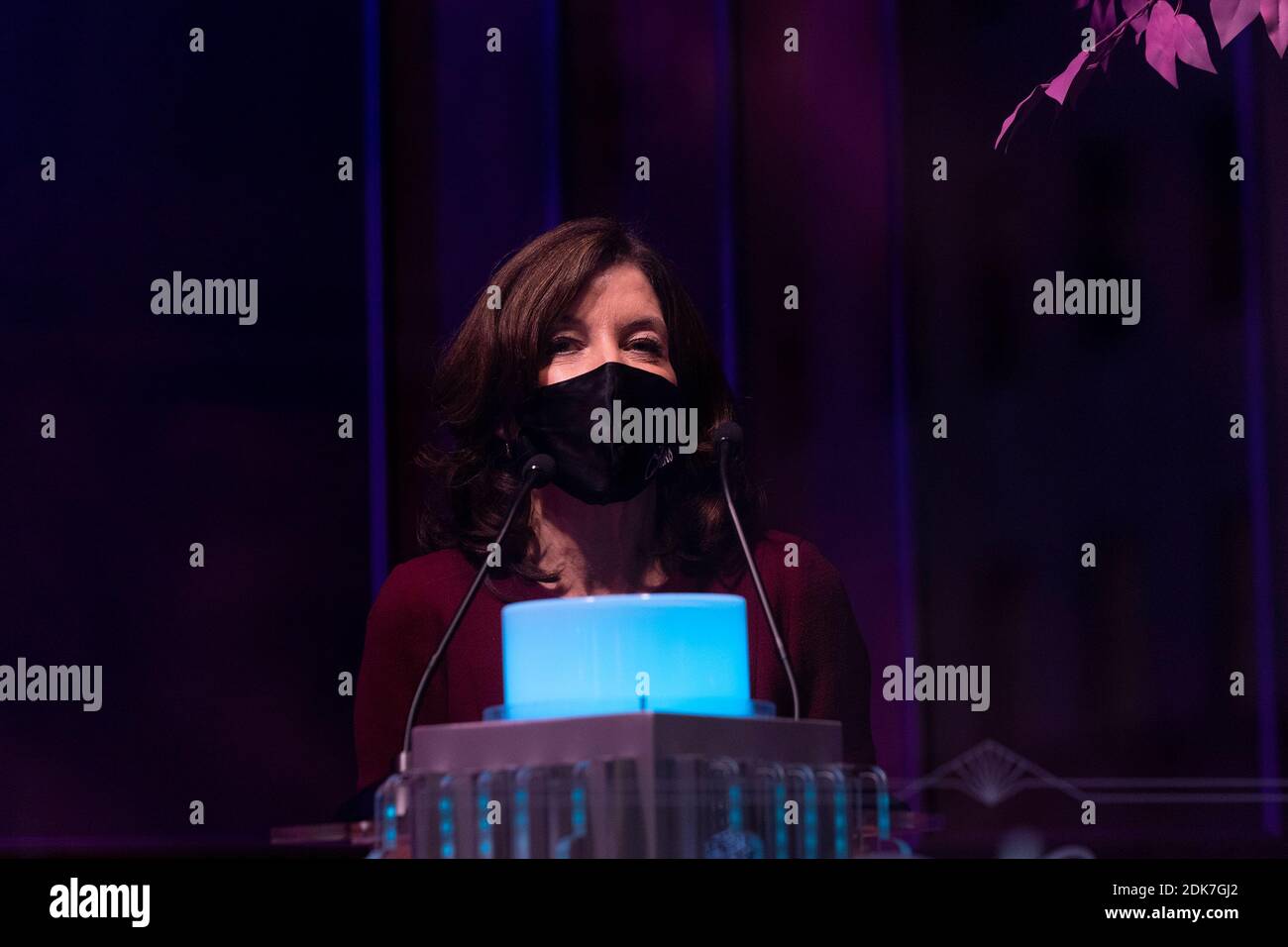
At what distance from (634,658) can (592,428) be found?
58cm

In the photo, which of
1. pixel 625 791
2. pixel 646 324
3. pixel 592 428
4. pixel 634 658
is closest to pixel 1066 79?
pixel 646 324

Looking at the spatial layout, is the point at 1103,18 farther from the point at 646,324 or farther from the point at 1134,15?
the point at 646,324

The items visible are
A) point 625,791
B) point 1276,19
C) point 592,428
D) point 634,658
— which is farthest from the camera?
point 1276,19

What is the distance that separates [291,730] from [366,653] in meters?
0.24

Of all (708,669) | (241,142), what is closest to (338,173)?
(241,142)

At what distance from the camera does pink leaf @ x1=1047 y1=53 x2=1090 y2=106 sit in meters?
2.77

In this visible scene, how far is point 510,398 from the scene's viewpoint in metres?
2.46

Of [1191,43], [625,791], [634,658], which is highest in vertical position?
[1191,43]

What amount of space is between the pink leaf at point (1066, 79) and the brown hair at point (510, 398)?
73 cm

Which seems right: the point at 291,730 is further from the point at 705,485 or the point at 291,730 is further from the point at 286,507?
the point at 705,485

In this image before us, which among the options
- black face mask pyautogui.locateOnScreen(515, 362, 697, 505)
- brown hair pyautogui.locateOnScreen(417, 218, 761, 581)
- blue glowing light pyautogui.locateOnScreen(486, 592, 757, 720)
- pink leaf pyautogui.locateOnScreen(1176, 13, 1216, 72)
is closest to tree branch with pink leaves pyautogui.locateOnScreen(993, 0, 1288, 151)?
pink leaf pyautogui.locateOnScreen(1176, 13, 1216, 72)

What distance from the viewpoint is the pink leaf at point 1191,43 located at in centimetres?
277
